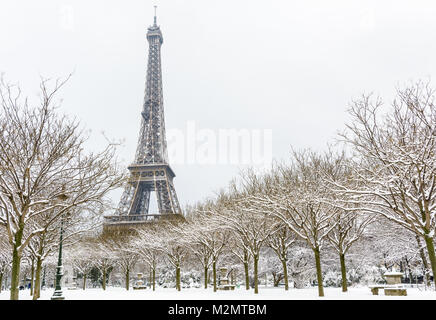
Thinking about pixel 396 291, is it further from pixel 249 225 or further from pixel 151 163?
pixel 151 163

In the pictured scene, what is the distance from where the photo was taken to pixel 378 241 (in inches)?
995

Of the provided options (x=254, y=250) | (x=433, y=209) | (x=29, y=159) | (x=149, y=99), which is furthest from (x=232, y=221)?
(x=149, y=99)

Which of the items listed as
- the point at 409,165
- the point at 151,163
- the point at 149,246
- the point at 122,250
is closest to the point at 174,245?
the point at 149,246

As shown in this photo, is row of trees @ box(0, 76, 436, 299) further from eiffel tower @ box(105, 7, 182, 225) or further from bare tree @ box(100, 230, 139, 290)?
eiffel tower @ box(105, 7, 182, 225)

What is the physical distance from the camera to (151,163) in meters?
53.2

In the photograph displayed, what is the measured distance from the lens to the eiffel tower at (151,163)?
156 ft

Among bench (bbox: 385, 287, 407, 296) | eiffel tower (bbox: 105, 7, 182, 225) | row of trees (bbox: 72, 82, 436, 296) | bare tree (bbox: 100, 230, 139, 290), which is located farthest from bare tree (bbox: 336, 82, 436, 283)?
eiffel tower (bbox: 105, 7, 182, 225)

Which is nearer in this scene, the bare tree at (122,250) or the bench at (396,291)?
the bench at (396,291)

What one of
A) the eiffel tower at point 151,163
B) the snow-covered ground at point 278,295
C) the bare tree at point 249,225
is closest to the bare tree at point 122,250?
the eiffel tower at point 151,163

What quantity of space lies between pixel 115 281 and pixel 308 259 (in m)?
42.9

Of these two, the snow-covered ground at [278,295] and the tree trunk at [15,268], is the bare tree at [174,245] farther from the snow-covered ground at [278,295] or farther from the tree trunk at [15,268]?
the tree trunk at [15,268]

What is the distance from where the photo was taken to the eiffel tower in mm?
47625
